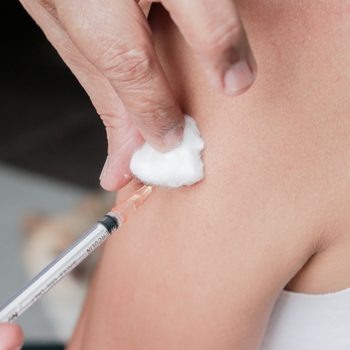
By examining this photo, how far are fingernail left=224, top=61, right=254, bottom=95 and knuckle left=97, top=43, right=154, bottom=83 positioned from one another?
0.34ft

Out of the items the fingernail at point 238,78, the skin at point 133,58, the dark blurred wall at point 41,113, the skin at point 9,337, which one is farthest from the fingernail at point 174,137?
the dark blurred wall at point 41,113

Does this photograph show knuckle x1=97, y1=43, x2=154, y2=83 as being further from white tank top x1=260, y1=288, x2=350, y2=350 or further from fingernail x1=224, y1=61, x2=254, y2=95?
white tank top x1=260, y1=288, x2=350, y2=350

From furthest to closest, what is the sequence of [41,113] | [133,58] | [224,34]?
[41,113] → [133,58] → [224,34]

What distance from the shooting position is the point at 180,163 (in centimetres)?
73

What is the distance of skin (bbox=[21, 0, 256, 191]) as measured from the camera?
573 mm

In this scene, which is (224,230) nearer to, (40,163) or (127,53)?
(127,53)

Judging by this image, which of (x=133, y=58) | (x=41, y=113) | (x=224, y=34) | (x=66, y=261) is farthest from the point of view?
(x=41, y=113)

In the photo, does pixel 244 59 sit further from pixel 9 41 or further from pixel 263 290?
pixel 9 41

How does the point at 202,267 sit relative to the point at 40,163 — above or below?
below

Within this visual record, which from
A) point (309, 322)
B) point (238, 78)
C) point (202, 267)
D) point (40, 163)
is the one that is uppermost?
point (40, 163)

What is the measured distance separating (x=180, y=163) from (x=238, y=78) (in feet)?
0.51

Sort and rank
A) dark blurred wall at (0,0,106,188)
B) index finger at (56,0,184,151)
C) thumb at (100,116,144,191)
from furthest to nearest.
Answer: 1. dark blurred wall at (0,0,106,188)
2. thumb at (100,116,144,191)
3. index finger at (56,0,184,151)

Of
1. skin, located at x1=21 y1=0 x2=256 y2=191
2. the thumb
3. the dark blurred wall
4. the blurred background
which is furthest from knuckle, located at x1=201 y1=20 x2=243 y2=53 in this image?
the dark blurred wall

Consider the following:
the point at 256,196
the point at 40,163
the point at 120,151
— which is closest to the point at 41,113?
the point at 40,163
